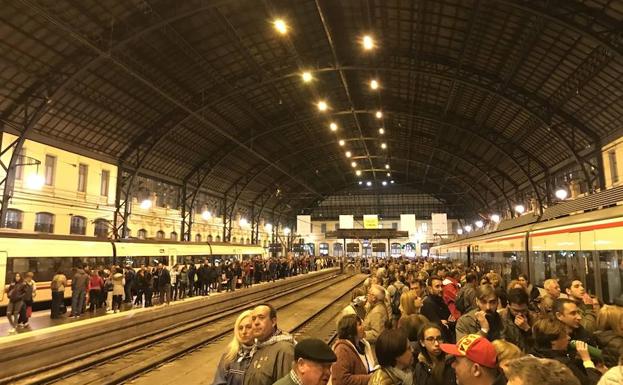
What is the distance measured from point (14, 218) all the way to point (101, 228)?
723 centimetres

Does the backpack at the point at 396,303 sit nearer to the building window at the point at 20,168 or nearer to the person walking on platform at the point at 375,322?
the person walking on platform at the point at 375,322

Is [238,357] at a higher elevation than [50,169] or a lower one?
lower

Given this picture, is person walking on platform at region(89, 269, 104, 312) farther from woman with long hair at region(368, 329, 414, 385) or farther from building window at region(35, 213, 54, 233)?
woman with long hair at region(368, 329, 414, 385)

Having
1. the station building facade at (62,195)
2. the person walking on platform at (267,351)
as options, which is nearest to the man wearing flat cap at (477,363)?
the person walking on platform at (267,351)

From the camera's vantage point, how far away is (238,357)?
3.63 m

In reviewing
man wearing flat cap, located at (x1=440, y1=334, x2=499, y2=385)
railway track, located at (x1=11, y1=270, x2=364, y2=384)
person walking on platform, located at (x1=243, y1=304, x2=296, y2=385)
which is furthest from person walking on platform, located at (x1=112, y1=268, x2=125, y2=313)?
man wearing flat cap, located at (x1=440, y1=334, x2=499, y2=385)

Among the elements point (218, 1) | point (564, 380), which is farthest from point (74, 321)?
point (564, 380)

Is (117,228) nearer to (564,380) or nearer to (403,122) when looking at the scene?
(403,122)

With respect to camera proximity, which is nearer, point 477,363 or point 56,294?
point 477,363

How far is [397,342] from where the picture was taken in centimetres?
361

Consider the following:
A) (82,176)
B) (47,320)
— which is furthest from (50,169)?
(47,320)

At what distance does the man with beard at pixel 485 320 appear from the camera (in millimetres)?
5094

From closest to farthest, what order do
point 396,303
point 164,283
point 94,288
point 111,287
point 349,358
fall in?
1. point 349,358
2. point 396,303
3. point 94,288
4. point 111,287
5. point 164,283

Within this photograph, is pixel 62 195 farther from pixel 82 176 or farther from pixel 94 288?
pixel 94 288
